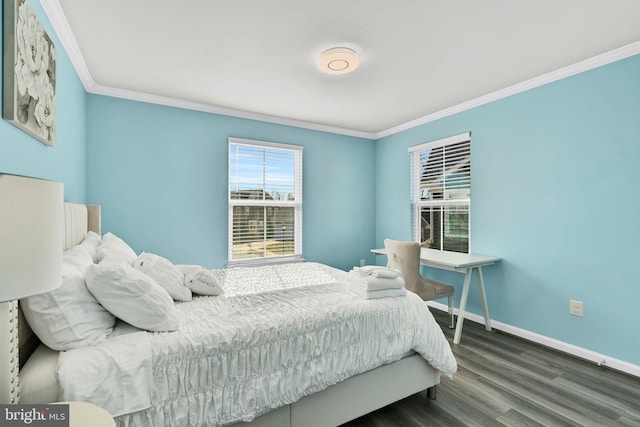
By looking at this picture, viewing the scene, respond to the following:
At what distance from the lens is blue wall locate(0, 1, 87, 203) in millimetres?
1458

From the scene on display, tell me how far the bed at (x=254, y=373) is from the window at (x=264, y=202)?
5.88ft

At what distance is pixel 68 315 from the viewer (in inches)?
48.4

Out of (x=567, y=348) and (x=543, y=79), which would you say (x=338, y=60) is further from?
(x=567, y=348)

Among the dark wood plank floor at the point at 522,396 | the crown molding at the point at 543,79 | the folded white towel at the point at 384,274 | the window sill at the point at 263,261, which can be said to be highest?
the crown molding at the point at 543,79

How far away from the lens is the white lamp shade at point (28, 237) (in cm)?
64

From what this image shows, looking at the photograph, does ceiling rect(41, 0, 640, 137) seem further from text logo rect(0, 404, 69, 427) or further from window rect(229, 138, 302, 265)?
text logo rect(0, 404, 69, 427)

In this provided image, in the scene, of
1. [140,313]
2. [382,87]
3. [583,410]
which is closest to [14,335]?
[140,313]

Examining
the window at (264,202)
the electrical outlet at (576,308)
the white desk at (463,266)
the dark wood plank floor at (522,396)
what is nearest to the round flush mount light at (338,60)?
the window at (264,202)

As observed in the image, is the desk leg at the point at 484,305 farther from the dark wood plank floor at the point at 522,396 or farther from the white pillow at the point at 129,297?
the white pillow at the point at 129,297

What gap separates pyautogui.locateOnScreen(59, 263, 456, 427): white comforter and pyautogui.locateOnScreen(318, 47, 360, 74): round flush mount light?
71.3 inches

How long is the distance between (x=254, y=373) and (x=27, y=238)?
43.1 inches

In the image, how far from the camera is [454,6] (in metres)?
1.90

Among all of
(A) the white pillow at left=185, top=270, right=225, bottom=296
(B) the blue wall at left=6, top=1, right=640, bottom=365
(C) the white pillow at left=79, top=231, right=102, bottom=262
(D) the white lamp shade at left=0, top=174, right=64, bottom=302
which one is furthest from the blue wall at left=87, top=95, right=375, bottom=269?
(D) the white lamp shade at left=0, top=174, right=64, bottom=302

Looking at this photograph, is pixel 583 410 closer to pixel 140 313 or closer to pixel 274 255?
pixel 140 313
